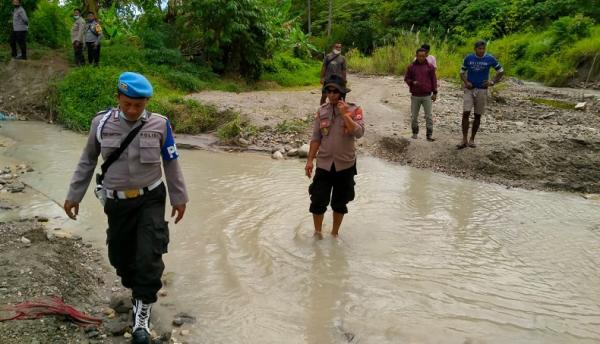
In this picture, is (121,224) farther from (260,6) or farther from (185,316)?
(260,6)

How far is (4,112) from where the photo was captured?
41.6 ft

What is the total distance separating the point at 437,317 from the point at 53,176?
6315mm

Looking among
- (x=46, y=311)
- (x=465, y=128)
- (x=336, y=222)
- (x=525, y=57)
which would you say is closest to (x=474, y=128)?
(x=465, y=128)

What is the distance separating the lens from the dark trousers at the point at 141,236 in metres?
3.41

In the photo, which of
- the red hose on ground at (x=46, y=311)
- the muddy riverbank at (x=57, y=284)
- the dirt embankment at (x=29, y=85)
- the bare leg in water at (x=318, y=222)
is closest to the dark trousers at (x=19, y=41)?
the dirt embankment at (x=29, y=85)

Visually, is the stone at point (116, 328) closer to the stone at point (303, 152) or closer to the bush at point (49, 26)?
the stone at point (303, 152)

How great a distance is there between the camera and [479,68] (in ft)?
27.0

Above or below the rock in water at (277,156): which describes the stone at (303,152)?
above

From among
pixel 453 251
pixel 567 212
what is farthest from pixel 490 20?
pixel 453 251

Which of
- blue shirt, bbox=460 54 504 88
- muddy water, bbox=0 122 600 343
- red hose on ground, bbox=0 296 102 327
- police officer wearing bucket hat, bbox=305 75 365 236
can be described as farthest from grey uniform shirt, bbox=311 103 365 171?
blue shirt, bbox=460 54 504 88

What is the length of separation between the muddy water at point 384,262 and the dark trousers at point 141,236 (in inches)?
26.0

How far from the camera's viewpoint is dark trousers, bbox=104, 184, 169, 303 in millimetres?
3410

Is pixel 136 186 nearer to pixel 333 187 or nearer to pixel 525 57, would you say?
pixel 333 187

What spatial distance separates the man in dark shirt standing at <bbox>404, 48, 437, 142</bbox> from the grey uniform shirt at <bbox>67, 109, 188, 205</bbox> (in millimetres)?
6626
